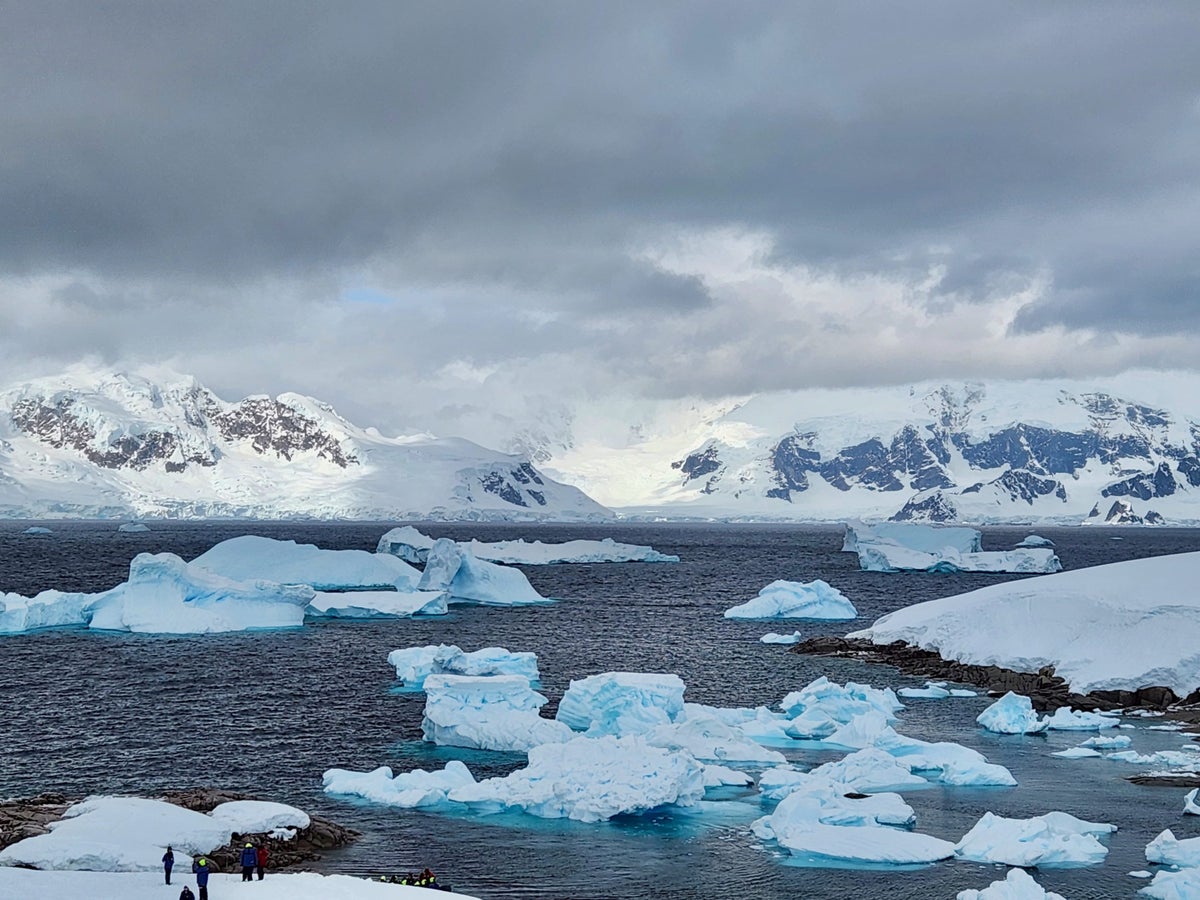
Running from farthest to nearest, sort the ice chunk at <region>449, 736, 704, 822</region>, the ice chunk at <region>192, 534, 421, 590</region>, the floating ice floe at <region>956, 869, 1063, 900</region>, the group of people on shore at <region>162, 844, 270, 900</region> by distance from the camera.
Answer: the ice chunk at <region>192, 534, 421, 590</region>, the ice chunk at <region>449, 736, 704, 822</region>, the floating ice floe at <region>956, 869, 1063, 900</region>, the group of people on shore at <region>162, 844, 270, 900</region>

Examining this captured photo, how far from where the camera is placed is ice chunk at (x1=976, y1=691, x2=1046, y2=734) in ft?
127

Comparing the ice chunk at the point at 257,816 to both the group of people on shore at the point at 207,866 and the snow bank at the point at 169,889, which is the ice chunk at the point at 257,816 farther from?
the snow bank at the point at 169,889

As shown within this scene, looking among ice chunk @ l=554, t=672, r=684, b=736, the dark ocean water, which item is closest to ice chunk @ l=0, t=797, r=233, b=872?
the dark ocean water

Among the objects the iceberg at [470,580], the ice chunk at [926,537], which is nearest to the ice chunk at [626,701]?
the iceberg at [470,580]

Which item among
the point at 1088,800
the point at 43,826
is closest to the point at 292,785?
the point at 43,826

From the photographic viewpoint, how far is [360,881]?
21.3 metres

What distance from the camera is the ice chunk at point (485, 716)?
35125mm

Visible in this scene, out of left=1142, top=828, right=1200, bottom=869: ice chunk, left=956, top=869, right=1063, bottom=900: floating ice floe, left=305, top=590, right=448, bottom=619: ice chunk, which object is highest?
left=305, top=590, right=448, bottom=619: ice chunk

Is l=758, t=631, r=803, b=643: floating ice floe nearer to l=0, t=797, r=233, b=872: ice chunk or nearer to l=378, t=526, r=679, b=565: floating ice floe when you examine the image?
l=0, t=797, r=233, b=872: ice chunk

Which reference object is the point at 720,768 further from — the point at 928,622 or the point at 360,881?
the point at 928,622

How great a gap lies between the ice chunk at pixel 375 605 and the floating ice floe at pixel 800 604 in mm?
18311

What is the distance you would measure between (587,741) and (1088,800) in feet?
41.0

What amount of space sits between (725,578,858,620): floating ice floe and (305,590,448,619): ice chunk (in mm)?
18311

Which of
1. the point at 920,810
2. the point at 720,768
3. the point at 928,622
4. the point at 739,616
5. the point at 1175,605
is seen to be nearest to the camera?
the point at 920,810
